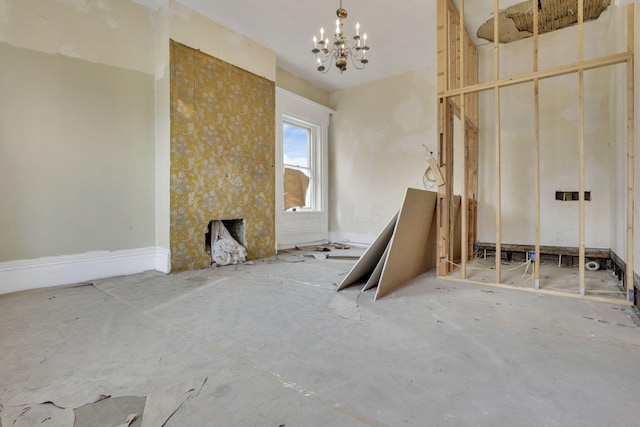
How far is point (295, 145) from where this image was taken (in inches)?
255

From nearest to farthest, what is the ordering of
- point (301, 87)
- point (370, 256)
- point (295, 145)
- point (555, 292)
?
point (555, 292), point (370, 256), point (301, 87), point (295, 145)

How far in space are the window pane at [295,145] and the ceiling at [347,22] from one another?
4.27ft

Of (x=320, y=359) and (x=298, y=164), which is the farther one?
(x=298, y=164)

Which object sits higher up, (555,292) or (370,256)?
(370,256)

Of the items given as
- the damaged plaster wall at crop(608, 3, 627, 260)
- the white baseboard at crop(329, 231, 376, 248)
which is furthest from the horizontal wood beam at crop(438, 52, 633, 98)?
the white baseboard at crop(329, 231, 376, 248)

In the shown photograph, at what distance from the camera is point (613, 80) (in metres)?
3.85

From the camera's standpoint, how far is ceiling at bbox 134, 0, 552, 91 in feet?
13.1

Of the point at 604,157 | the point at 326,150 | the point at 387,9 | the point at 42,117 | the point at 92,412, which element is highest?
the point at 387,9

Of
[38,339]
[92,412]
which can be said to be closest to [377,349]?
[92,412]

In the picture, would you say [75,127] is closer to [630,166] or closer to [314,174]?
[314,174]

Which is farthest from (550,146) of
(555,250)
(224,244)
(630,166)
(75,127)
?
(75,127)

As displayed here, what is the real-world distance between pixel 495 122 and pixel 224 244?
3.93m

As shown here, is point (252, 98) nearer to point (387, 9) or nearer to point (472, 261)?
point (387, 9)

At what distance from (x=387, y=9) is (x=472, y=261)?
3850 millimetres
